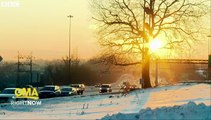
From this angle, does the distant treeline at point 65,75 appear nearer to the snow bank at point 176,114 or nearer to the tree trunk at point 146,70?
the tree trunk at point 146,70

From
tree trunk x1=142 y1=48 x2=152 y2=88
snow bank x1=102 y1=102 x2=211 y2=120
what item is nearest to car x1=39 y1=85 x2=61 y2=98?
tree trunk x1=142 y1=48 x2=152 y2=88

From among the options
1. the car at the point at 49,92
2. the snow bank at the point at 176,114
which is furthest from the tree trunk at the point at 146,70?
the snow bank at the point at 176,114

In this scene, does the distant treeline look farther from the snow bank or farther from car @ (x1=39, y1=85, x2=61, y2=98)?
the snow bank

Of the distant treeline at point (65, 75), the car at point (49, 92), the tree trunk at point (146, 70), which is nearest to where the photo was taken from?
the tree trunk at point (146, 70)

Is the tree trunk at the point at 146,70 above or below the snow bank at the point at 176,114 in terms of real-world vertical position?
above

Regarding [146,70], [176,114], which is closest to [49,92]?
[146,70]

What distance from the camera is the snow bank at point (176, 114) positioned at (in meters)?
15.1

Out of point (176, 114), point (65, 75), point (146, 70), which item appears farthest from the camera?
point (65, 75)

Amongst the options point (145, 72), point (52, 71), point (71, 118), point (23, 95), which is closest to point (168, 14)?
point (145, 72)

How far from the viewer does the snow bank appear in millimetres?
15070

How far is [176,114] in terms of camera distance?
50.1ft

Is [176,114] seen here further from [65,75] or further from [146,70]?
[65,75]

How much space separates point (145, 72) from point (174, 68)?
3541 mm

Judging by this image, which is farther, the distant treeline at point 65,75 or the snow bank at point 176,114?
the distant treeline at point 65,75
